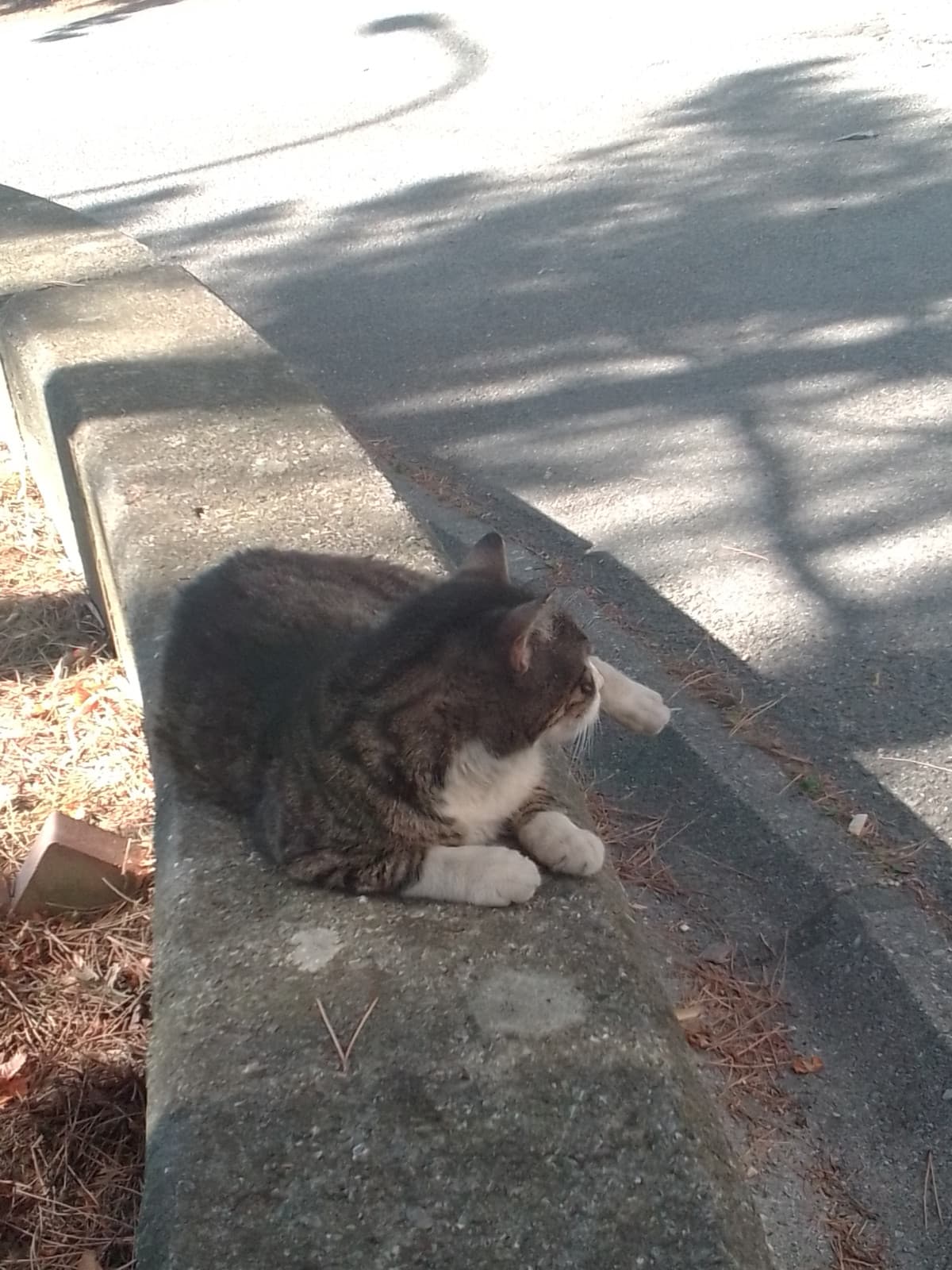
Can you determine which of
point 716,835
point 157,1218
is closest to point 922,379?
point 716,835

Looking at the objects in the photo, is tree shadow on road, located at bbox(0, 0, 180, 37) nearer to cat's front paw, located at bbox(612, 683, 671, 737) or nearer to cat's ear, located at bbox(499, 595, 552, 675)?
cat's front paw, located at bbox(612, 683, 671, 737)

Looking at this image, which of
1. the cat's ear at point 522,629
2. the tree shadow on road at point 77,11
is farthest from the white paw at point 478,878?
the tree shadow on road at point 77,11

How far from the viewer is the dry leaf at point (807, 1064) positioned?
274cm

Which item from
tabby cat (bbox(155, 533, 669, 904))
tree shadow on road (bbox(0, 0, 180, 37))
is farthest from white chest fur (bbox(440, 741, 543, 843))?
tree shadow on road (bbox(0, 0, 180, 37))

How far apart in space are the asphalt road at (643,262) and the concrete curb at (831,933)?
0.97 ft

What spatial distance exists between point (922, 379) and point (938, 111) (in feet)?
12.8

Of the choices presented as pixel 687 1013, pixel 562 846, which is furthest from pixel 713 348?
pixel 562 846

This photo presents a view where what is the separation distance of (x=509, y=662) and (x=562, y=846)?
387mm

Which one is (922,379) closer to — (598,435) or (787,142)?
(598,435)

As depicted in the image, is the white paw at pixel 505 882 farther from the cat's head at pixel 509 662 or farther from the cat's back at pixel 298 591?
the cat's back at pixel 298 591

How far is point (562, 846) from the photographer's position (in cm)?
251

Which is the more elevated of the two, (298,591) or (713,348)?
(298,591)

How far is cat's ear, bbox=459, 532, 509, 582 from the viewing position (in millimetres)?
2904

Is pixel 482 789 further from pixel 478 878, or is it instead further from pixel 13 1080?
pixel 13 1080
